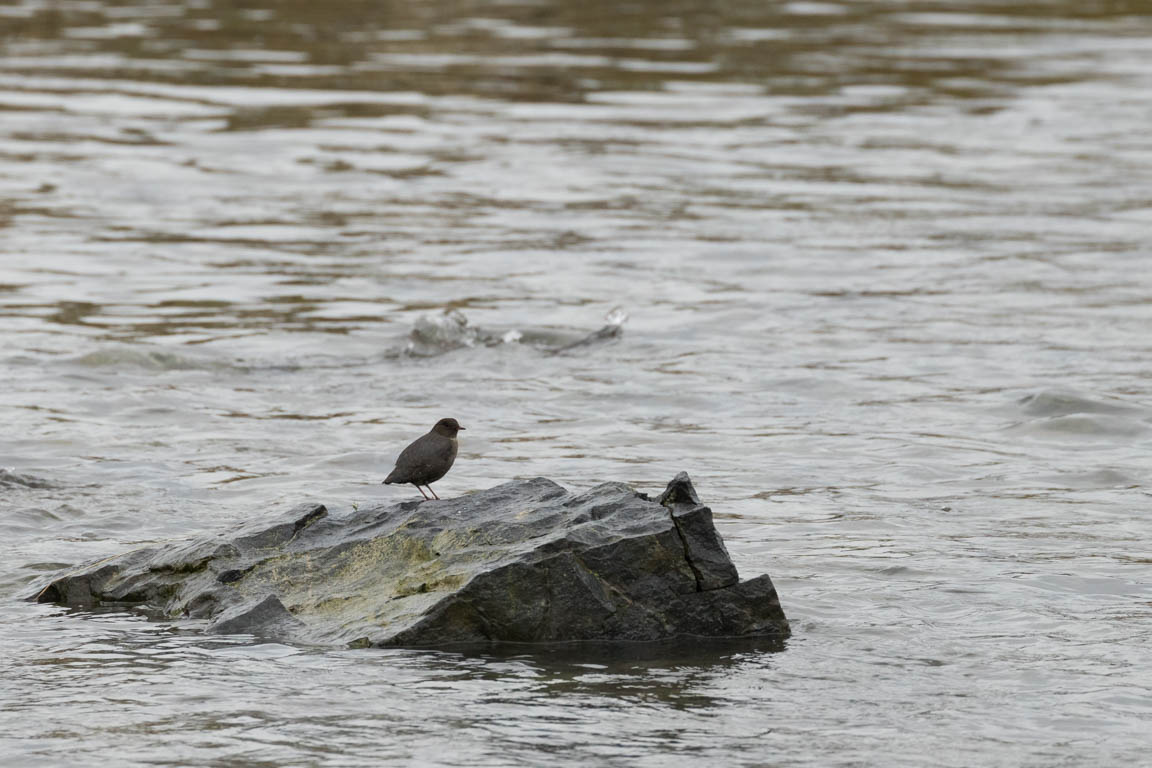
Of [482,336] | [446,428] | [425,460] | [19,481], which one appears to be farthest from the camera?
[482,336]

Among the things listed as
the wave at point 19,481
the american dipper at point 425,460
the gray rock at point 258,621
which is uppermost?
the american dipper at point 425,460

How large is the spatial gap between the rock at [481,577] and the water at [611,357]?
0.22m

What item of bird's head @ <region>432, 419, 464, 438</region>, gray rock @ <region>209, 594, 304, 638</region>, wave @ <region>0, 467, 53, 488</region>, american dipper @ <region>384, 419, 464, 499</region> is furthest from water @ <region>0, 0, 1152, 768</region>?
bird's head @ <region>432, 419, 464, 438</region>

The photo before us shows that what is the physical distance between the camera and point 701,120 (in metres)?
24.8

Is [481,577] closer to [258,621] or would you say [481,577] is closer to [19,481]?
[258,621]

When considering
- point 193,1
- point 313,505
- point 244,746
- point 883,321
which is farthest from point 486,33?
point 244,746

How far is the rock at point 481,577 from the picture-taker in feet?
24.8

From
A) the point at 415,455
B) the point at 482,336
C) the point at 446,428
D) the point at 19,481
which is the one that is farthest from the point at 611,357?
the point at 415,455

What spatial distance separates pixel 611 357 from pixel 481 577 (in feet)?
22.9

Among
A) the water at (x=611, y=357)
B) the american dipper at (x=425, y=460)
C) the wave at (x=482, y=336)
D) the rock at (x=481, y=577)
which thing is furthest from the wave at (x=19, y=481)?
the wave at (x=482, y=336)

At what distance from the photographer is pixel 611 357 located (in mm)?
14336

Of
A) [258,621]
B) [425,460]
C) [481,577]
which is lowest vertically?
[258,621]

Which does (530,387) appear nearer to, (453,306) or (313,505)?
(453,306)

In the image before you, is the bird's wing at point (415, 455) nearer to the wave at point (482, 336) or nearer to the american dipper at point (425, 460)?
the american dipper at point (425, 460)
